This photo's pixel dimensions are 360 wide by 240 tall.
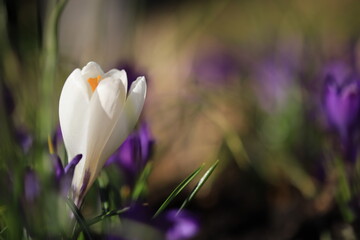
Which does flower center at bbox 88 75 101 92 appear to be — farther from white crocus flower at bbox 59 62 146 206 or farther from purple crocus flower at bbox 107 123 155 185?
purple crocus flower at bbox 107 123 155 185

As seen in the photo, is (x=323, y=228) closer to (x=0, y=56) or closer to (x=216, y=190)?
(x=216, y=190)

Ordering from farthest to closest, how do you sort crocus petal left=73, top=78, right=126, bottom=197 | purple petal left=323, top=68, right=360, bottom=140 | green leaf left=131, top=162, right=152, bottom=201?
purple petal left=323, top=68, right=360, bottom=140
green leaf left=131, top=162, right=152, bottom=201
crocus petal left=73, top=78, right=126, bottom=197

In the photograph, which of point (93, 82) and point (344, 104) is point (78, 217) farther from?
point (344, 104)

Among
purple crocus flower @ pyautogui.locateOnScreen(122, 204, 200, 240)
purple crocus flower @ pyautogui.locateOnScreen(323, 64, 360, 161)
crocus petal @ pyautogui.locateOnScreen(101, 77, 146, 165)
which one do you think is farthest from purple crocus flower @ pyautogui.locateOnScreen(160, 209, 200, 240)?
purple crocus flower @ pyautogui.locateOnScreen(323, 64, 360, 161)

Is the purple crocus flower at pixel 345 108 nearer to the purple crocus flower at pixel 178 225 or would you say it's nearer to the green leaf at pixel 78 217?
the purple crocus flower at pixel 178 225

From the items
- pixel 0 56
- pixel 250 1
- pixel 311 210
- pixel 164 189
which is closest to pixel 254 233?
pixel 311 210

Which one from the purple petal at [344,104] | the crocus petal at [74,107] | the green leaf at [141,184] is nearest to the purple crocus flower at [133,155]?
the green leaf at [141,184]
